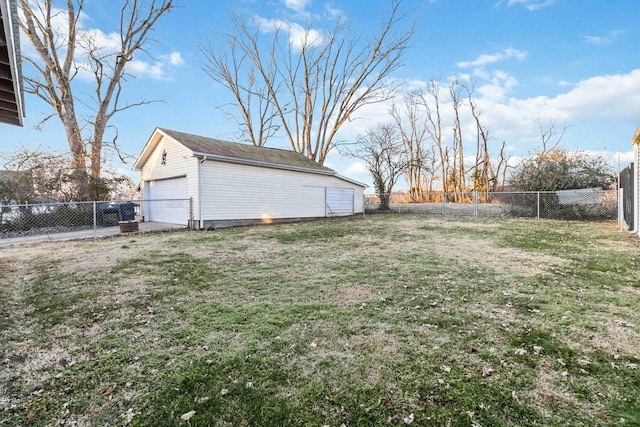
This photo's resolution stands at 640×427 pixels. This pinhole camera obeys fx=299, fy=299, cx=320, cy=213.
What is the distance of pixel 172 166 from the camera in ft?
39.6

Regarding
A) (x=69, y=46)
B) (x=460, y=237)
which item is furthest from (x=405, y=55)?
(x=69, y=46)

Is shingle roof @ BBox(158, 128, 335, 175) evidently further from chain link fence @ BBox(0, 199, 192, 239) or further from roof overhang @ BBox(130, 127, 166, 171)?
chain link fence @ BBox(0, 199, 192, 239)

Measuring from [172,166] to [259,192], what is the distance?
11.8ft

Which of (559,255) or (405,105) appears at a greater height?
(405,105)

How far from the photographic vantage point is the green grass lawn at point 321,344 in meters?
1.83

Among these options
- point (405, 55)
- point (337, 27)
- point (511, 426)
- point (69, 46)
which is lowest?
point (511, 426)

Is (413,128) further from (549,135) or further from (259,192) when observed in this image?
(259,192)

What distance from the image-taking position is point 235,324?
300 centimetres

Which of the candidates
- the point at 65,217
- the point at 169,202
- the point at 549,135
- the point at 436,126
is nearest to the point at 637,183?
the point at 169,202

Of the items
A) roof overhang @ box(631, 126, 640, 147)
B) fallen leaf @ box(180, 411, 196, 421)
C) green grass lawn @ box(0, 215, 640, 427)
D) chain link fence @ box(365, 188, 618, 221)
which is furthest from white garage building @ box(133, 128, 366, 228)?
roof overhang @ box(631, 126, 640, 147)

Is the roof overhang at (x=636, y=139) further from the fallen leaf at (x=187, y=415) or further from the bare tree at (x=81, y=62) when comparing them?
the bare tree at (x=81, y=62)

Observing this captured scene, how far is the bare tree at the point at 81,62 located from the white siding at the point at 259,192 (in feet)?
17.8

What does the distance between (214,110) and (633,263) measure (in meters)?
25.2

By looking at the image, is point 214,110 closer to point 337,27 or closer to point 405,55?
point 337,27
